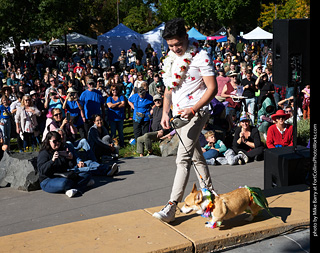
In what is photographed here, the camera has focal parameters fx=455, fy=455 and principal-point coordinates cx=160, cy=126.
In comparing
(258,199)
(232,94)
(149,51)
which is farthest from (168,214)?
(149,51)

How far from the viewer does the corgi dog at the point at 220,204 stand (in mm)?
4281

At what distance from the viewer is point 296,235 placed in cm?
448

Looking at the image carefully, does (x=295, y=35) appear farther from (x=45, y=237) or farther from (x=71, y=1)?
(x=71, y=1)

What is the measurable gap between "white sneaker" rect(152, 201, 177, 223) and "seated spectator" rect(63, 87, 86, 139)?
7.20 meters

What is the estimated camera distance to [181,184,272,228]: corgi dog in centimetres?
428

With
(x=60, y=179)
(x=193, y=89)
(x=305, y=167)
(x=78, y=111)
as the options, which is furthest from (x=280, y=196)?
(x=78, y=111)

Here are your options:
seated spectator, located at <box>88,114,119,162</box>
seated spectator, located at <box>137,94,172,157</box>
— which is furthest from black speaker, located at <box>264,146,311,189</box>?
seated spectator, located at <box>137,94,172,157</box>

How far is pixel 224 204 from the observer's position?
4.32 metres

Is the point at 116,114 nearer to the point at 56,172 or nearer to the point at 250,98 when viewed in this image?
the point at 250,98

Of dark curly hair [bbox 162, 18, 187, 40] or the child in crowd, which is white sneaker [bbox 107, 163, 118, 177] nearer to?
the child in crowd

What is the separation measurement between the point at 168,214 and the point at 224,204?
575 millimetres

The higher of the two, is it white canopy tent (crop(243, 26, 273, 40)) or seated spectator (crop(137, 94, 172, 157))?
white canopy tent (crop(243, 26, 273, 40))

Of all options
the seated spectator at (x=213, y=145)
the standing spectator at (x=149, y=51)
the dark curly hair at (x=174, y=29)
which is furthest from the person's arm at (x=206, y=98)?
the standing spectator at (x=149, y=51)

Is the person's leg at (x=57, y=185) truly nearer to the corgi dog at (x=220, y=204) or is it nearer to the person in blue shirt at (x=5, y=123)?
the corgi dog at (x=220, y=204)
